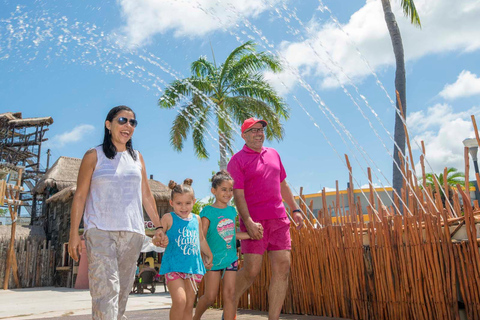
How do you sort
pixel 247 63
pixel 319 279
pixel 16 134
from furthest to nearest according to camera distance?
pixel 16 134, pixel 247 63, pixel 319 279

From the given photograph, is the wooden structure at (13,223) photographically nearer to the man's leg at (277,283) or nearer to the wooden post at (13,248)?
the wooden post at (13,248)

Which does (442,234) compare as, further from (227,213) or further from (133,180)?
(133,180)

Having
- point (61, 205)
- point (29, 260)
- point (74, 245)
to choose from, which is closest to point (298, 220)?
point (74, 245)

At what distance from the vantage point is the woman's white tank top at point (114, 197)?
2391 millimetres

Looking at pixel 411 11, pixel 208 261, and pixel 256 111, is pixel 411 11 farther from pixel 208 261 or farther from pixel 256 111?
pixel 208 261

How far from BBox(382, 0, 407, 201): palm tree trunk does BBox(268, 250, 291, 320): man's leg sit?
25.0 ft

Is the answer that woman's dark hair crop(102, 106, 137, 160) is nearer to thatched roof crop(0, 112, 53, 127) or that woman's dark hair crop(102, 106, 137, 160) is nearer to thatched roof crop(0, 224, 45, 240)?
thatched roof crop(0, 224, 45, 240)

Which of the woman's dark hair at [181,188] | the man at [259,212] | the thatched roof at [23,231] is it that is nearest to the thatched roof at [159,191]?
the thatched roof at [23,231]

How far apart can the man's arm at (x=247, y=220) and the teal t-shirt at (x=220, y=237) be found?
0.40 feet

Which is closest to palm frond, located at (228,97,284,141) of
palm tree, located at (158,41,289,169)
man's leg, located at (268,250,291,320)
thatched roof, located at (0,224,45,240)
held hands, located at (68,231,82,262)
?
palm tree, located at (158,41,289,169)

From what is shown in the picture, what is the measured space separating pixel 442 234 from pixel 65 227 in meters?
16.9

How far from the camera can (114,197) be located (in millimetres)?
2453

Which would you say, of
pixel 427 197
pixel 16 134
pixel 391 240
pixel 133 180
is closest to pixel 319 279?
pixel 391 240

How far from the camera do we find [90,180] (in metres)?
2.48
